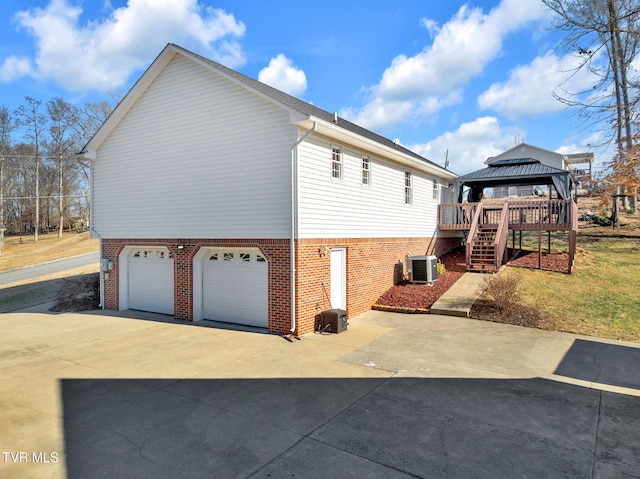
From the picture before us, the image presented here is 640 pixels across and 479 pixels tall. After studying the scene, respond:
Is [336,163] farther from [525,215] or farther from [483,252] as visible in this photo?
[525,215]

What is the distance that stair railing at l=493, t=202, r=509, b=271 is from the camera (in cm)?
1437

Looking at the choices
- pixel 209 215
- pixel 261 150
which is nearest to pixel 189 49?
pixel 261 150

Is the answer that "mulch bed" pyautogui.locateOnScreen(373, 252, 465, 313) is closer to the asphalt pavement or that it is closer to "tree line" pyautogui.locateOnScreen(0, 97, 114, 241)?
the asphalt pavement

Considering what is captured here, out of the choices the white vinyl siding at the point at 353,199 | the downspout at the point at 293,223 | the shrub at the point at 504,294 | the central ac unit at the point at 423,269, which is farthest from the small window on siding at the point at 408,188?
the downspout at the point at 293,223

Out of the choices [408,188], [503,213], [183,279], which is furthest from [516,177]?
[183,279]

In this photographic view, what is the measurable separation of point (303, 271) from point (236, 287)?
94.5 inches

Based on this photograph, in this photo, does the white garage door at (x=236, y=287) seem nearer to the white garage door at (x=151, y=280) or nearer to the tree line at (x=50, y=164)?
the white garage door at (x=151, y=280)

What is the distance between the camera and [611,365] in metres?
7.14

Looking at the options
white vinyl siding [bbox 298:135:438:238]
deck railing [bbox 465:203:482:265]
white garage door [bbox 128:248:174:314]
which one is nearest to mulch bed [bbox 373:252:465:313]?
deck railing [bbox 465:203:482:265]

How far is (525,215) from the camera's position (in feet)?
54.5

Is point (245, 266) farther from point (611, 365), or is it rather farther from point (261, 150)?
point (611, 365)

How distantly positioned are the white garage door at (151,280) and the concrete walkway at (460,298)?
8.40m

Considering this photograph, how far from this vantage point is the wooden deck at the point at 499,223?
49.0 feet

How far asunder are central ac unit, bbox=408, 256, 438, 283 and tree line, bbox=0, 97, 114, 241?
33697 millimetres
